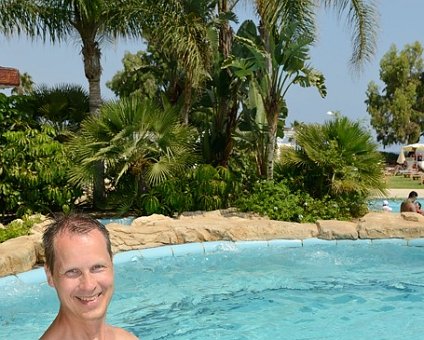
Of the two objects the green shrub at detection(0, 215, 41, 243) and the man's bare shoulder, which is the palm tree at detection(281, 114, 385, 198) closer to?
the green shrub at detection(0, 215, 41, 243)

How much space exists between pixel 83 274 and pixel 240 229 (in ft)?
26.3

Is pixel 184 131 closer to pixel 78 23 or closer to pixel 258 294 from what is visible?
A: pixel 78 23

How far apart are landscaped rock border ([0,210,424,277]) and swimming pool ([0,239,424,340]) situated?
18 cm

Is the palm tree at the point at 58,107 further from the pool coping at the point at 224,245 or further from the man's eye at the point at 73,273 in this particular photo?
the man's eye at the point at 73,273

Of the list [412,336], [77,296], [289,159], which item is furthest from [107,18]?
[77,296]

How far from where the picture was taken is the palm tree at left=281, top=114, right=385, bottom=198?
11172 mm

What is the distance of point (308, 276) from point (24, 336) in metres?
3.84

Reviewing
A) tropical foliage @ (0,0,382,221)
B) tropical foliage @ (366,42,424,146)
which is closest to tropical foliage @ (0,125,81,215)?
tropical foliage @ (0,0,382,221)

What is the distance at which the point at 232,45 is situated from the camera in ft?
43.7

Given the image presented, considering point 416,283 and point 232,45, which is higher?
point 232,45

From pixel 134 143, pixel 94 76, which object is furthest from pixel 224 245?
pixel 94 76

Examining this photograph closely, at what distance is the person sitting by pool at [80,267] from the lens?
155cm

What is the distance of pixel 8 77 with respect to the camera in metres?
4.33

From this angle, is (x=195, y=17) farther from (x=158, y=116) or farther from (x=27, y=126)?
(x=27, y=126)
